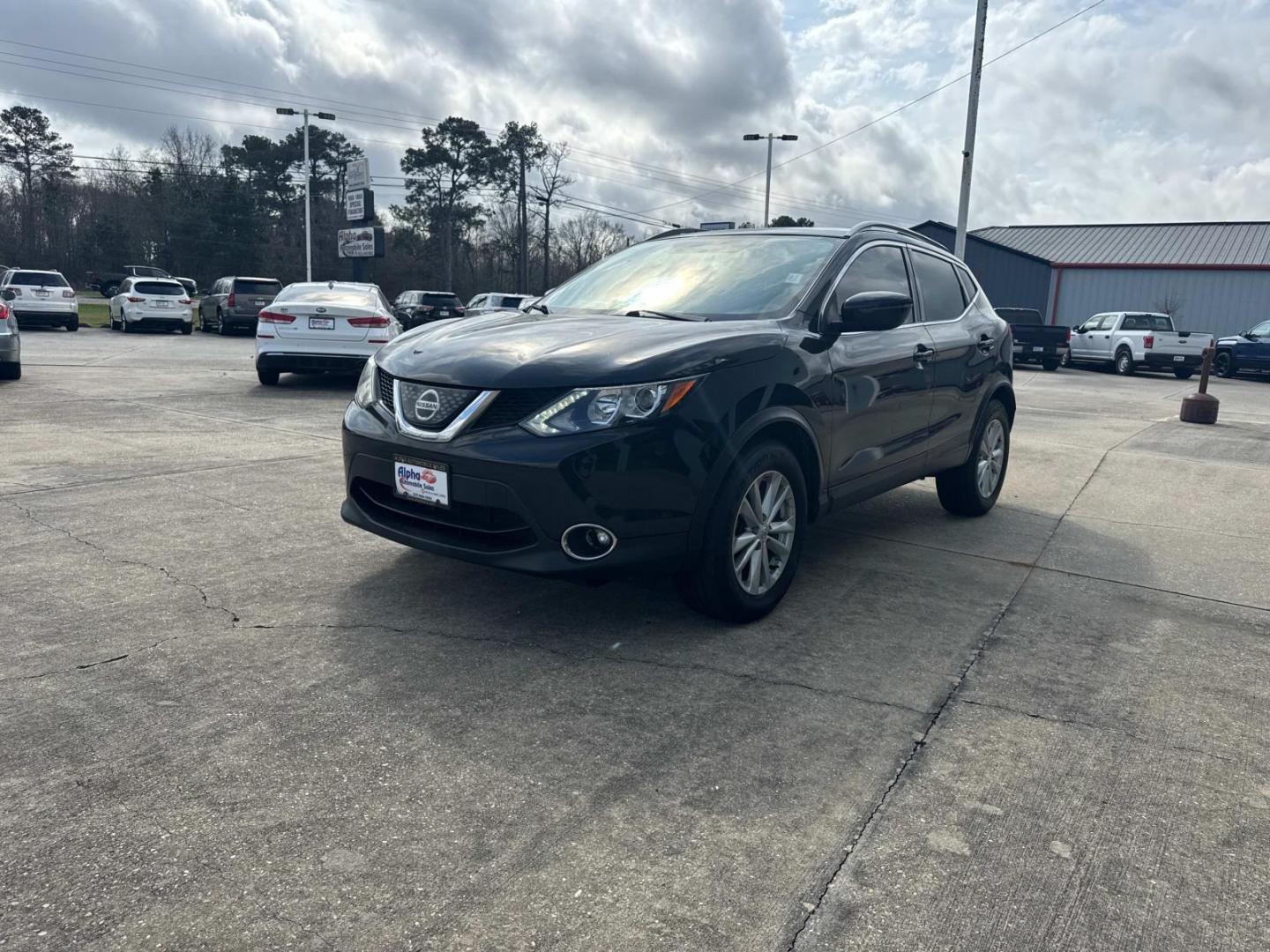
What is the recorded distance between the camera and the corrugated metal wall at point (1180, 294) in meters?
38.3

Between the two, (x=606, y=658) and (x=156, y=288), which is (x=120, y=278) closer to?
(x=156, y=288)

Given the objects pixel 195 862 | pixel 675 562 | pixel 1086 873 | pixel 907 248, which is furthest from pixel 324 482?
pixel 1086 873

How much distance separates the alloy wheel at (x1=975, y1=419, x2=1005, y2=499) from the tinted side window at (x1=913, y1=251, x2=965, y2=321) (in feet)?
2.86

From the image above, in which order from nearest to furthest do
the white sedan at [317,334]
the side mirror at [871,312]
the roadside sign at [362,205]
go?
1. the side mirror at [871,312]
2. the white sedan at [317,334]
3. the roadside sign at [362,205]

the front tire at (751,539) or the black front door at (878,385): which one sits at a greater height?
the black front door at (878,385)

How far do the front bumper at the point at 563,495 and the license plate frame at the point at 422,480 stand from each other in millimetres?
27

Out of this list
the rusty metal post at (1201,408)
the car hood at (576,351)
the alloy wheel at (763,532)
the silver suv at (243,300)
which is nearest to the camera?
the car hood at (576,351)

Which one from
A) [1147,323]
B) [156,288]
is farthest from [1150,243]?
[156,288]

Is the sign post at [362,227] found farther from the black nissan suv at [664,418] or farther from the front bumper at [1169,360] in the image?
the black nissan suv at [664,418]

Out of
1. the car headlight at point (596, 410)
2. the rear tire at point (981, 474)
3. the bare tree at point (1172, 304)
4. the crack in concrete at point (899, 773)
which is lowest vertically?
the crack in concrete at point (899, 773)

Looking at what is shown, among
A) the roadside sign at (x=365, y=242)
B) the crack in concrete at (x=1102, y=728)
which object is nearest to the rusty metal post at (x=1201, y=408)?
the crack in concrete at (x=1102, y=728)

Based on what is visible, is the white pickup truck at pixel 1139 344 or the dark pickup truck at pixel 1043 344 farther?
the dark pickup truck at pixel 1043 344

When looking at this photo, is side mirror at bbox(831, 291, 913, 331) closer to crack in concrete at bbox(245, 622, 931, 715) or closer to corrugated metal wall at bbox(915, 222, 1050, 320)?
crack in concrete at bbox(245, 622, 931, 715)

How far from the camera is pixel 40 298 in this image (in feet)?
87.1
